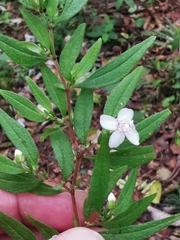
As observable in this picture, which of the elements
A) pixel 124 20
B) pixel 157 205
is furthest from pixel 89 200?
pixel 124 20

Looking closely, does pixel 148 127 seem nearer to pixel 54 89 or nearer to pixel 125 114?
pixel 125 114

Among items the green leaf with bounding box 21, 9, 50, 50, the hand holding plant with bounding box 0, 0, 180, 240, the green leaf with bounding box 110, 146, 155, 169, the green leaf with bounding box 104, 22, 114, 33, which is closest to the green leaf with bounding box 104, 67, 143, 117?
the hand holding plant with bounding box 0, 0, 180, 240

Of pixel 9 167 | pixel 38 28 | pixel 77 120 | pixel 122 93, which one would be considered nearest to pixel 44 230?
pixel 9 167

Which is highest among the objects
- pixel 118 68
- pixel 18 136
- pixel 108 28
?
pixel 118 68

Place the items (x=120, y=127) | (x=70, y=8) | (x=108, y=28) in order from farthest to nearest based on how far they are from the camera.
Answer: (x=108, y=28)
(x=70, y=8)
(x=120, y=127)

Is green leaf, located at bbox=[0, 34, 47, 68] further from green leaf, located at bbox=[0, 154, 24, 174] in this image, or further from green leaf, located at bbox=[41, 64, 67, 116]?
green leaf, located at bbox=[0, 154, 24, 174]

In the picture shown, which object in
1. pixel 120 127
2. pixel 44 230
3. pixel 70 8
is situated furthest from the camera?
pixel 44 230

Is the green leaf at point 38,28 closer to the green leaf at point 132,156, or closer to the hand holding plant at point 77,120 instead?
the hand holding plant at point 77,120

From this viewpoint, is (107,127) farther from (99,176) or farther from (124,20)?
(124,20)
